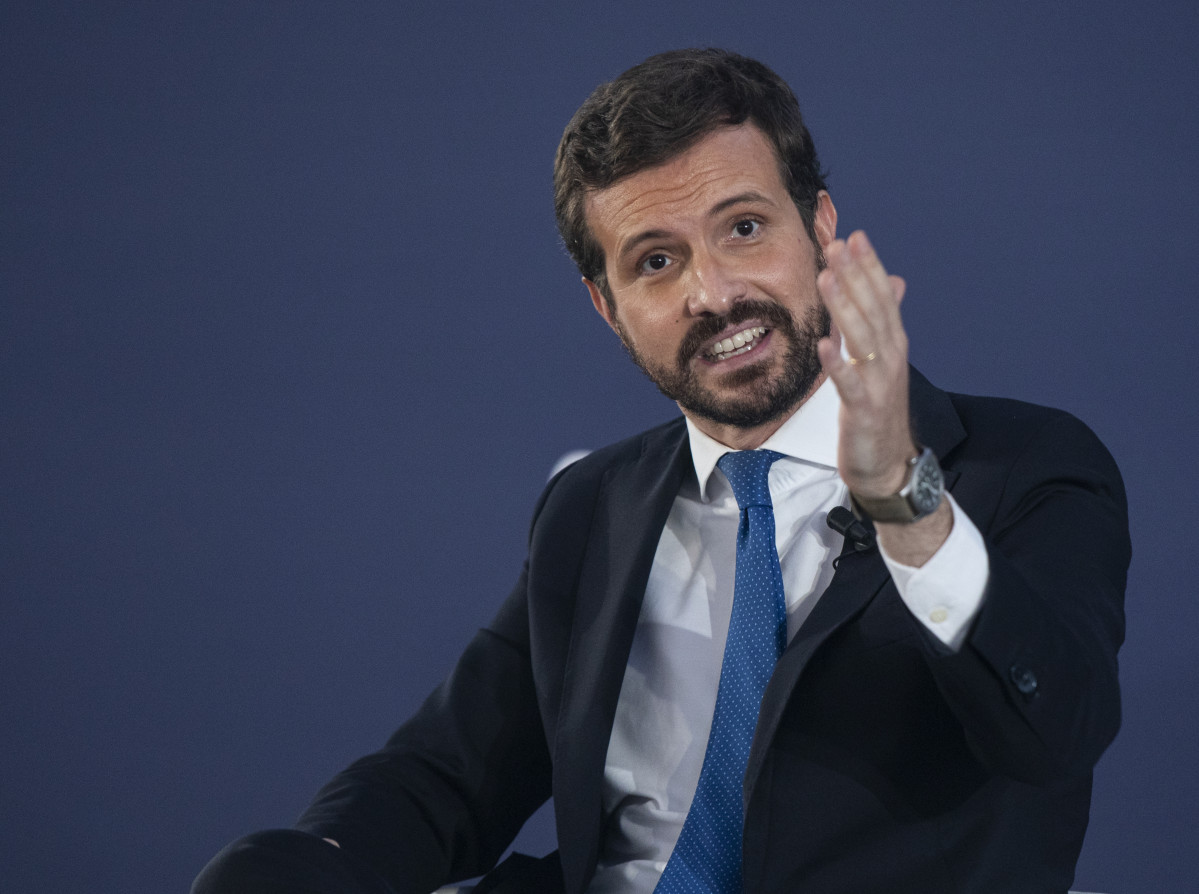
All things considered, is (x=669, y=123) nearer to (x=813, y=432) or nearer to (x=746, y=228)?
(x=746, y=228)

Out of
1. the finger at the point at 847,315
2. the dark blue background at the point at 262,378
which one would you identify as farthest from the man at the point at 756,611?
the dark blue background at the point at 262,378

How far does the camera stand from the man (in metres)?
1.15

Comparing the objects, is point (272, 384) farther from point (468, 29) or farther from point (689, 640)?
point (689, 640)

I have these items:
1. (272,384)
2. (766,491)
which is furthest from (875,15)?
(272,384)

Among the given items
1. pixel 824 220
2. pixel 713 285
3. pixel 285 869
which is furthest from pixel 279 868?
pixel 824 220

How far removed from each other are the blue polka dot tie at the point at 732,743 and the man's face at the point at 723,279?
282mm

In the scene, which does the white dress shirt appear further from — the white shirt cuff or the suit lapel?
the white shirt cuff

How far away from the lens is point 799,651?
4.76ft

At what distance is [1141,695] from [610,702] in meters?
1.28

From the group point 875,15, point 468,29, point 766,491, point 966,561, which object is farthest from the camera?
point 468,29

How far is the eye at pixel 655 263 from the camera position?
1.79m

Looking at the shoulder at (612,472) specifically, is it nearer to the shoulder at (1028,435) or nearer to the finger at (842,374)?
the shoulder at (1028,435)

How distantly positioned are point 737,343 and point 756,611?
38cm

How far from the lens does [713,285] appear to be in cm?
169
